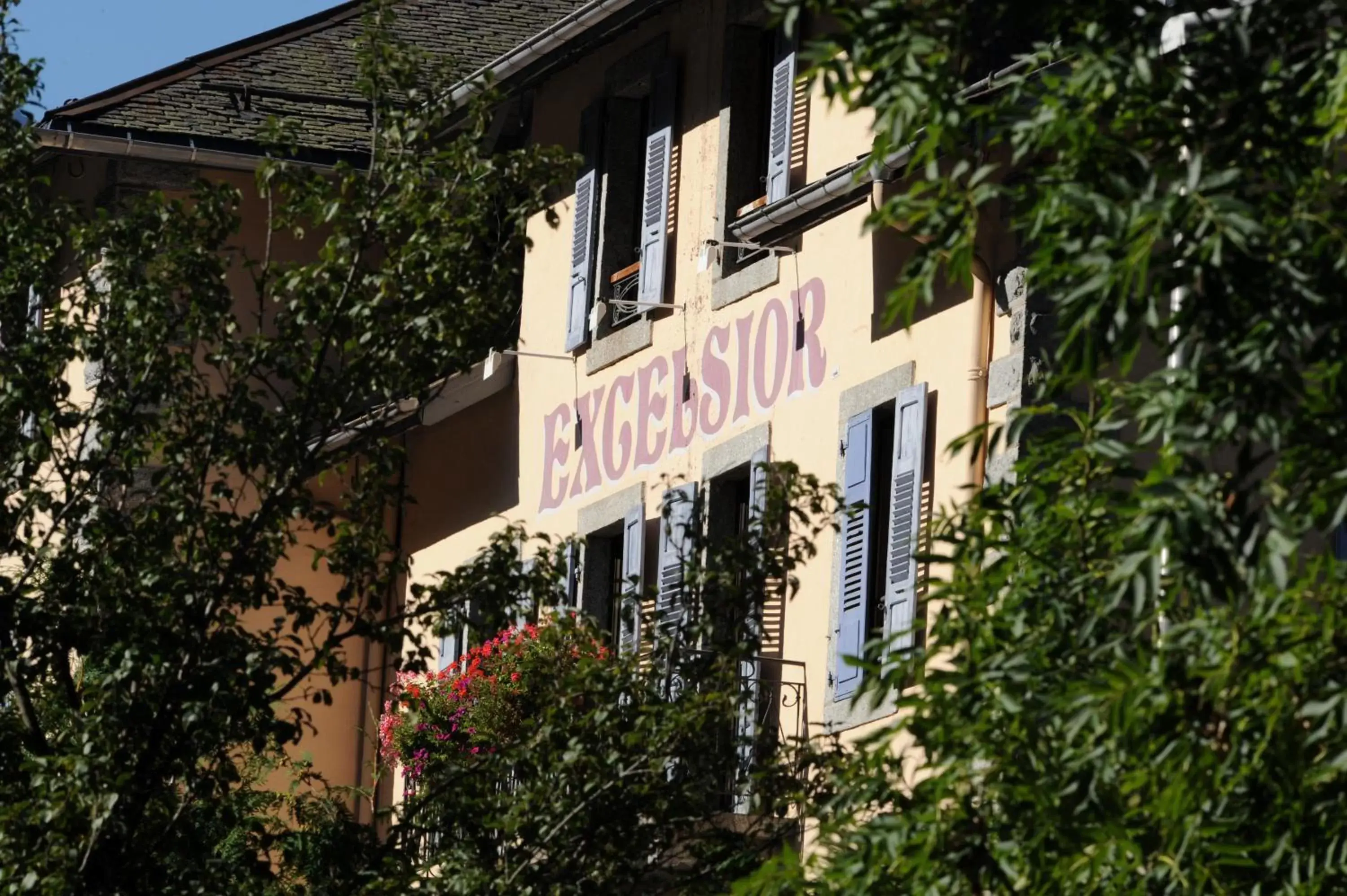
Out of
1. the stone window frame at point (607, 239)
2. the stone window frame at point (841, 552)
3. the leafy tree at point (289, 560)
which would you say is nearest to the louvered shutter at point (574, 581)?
the stone window frame at point (607, 239)

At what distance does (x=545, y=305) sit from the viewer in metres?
17.9

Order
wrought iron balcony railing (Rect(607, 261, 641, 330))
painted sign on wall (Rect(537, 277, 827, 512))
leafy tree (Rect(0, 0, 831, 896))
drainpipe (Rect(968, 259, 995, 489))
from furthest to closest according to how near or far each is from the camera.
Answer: wrought iron balcony railing (Rect(607, 261, 641, 330)), painted sign on wall (Rect(537, 277, 827, 512)), drainpipe (Rect(968, 259, 995, 489)), leafy tree (Rect(0, 0, 831, 896))

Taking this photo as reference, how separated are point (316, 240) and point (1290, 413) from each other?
51.1 feet

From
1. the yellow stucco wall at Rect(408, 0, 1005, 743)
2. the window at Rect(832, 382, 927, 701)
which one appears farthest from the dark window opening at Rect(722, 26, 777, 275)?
the window at Rect(832, 382, 927, 701)

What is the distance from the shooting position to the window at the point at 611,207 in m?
16.8

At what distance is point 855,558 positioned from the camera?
13414 mm

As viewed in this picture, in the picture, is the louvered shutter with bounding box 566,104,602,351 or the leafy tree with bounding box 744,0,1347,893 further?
the louvered shutter with bounding box 566,104,602,351

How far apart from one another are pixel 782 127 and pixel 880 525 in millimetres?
2460

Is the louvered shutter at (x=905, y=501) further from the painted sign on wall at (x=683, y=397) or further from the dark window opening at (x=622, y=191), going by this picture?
the dark window opening at (x=622, y=191)

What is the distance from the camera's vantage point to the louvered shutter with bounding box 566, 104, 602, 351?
56.0ft

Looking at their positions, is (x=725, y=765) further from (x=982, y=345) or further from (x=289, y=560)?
(x=982, y=345)

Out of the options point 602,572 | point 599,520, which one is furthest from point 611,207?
point 602,572

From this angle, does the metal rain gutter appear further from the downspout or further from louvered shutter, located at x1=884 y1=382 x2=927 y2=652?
louvered shutter, located at x1=884 y1=382 x2=927 y2=652

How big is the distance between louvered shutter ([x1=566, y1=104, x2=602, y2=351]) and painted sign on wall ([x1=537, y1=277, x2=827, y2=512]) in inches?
19.2
